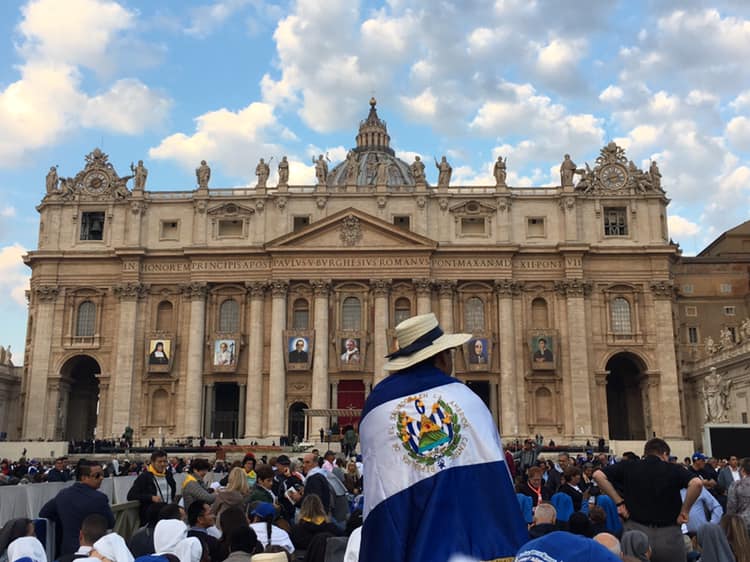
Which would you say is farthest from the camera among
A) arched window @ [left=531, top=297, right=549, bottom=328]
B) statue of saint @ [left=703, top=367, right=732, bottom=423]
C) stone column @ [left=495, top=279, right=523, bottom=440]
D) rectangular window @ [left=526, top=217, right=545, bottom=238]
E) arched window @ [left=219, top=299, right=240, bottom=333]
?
rectangular window @ [left=526, top=217, right=545, bottom=238]

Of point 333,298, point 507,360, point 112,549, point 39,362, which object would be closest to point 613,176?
point 507,360

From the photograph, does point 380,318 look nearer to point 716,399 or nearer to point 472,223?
point 472,223

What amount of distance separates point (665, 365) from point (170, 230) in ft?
120

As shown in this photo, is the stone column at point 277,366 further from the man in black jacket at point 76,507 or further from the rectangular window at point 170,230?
the man in black jacket at point 76,507

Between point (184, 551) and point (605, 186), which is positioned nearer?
point (184, 551)

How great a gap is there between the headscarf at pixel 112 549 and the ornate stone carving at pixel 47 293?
5425 cm

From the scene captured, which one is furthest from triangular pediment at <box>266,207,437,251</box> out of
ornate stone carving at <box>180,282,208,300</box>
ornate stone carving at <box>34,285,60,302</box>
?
ornate stone carving at <box>34,285,60,302</box>

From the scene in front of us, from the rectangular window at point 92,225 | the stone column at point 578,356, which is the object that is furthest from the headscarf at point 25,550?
the rectangular window at point 92,225

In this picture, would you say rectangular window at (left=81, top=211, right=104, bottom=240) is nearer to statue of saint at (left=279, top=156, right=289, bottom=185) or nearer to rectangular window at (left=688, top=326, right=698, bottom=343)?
statue of saint at (left=279, top=156, right=289, bottom=185)

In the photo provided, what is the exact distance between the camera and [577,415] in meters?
53.7

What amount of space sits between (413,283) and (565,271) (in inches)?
425

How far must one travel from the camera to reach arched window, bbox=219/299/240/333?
187 ft

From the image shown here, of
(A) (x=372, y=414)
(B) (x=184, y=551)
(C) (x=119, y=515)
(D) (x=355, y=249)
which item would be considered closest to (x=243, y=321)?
(D) (x=355, y=249)

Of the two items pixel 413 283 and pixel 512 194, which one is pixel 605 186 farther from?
pixel 413 283
